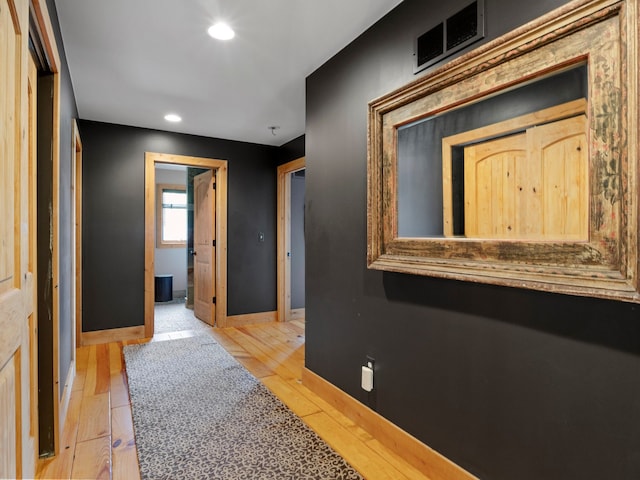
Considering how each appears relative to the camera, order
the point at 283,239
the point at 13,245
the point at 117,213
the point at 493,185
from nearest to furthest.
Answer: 1. the point at 13,245
2. the point at 493,185
3. the point at 117,213
4. the point at 283,239

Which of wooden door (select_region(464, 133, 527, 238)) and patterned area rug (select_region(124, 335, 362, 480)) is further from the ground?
wooden door (select_region(464, 133, 527, 238))

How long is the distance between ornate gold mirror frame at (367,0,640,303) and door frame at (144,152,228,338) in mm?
3297

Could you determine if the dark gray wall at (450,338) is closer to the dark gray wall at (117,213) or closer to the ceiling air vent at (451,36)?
the ceiling air vent at (451,36)

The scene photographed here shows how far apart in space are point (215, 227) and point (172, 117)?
142 centimetres

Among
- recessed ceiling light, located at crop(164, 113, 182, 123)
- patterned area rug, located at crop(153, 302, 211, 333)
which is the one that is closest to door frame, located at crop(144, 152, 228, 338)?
patterned area rug, located at crop(153, 302, 211, 333)

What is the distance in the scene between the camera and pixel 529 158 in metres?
1.40

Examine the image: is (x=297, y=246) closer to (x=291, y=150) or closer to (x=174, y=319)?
(x=291, y=150)

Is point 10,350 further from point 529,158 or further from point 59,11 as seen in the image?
point 59,11

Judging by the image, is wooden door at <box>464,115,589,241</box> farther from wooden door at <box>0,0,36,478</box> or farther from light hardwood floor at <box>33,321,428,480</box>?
wooden door at <box>0,0,36,478</box>

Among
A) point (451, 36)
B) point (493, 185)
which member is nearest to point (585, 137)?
point (493, 185)

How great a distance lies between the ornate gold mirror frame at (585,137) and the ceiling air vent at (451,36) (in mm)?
105

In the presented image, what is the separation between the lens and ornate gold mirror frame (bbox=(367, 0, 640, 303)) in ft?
3.63

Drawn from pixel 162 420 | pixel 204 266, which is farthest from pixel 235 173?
pixel 162 420

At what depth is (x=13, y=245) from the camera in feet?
3.59
